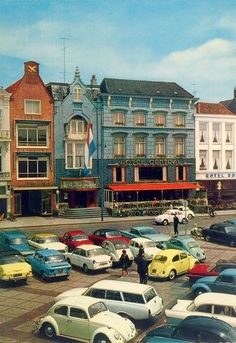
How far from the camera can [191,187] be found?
56875mm

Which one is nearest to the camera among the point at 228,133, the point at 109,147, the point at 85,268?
the point at 85,268

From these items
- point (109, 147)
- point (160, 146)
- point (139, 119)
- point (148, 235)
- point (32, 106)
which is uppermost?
point (32, 106)

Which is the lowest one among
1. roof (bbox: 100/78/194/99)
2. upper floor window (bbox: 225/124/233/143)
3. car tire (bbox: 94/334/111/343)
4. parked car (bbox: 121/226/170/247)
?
car tire (bbox: 94/334/111/343)

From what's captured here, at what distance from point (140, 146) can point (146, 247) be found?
2862 centimetres

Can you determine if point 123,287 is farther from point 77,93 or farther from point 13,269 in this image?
point 77,93

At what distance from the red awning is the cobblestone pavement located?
24853 millimetres

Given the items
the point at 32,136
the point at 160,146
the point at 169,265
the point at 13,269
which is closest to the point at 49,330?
the point at 13,269

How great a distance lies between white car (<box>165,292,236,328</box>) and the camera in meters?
16.0

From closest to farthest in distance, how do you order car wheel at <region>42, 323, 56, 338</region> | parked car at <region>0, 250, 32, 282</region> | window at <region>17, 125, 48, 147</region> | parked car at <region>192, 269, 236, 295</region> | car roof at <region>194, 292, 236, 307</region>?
car roof at <region>194, 292, 236, 307</region>, car wheel at <region>42, 323, 56, 338</region>, parked car at <region>192, 269, 236, 295</region>, parked car at <region>0, 250, 32, 282</region>, window at <region>17, 125, 48, 147</region>

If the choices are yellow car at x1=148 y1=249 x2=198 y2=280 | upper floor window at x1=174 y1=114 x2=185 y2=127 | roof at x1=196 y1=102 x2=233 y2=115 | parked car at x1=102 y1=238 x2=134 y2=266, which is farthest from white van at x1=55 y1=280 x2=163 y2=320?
roof at x1=196 y1=102 x2=233 y2=115

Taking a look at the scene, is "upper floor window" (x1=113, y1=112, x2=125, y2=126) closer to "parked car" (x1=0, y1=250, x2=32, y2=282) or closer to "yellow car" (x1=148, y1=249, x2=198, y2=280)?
"yellow car" (x1=148, y1=249, x2=198, y2=280)

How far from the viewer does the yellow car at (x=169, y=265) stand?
80.4ft

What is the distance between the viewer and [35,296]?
72.5 feet

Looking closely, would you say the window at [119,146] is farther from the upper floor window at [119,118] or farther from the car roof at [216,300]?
the car roof at [216,300]
